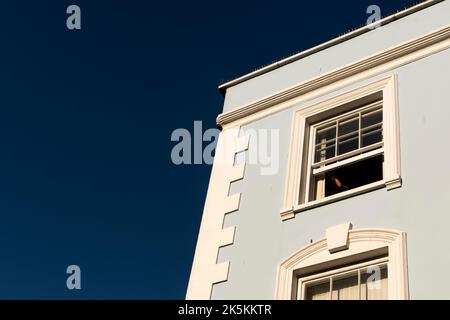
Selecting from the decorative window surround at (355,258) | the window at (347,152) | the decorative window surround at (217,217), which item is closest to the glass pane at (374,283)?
the decorative window surround at (355,258)

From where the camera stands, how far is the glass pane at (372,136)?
9.65 metres

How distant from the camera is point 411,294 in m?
7.27

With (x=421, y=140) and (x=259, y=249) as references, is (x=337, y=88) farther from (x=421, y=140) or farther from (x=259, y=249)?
(x=259, y=249)

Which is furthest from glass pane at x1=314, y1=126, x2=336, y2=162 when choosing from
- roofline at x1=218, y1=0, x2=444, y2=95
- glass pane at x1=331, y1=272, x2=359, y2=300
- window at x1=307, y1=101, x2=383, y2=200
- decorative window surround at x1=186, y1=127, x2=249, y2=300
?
glass pane at x1=331, y1=272, x2=359, y2=300

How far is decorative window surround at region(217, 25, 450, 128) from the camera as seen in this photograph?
9.85m

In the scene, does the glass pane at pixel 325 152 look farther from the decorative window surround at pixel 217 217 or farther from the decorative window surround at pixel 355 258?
the decorative window surround at pixel 355 258

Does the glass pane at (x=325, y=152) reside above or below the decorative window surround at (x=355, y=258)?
above

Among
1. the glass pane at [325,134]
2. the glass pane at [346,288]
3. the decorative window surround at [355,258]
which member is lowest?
the glass pane at [346,288]

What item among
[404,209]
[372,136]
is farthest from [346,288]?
[372,136]

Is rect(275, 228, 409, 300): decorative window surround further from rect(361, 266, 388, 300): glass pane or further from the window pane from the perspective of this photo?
the window pane

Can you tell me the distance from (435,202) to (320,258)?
150cm

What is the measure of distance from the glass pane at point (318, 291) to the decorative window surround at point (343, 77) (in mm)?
3406

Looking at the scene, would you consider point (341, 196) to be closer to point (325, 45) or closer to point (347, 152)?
point (347, 152)

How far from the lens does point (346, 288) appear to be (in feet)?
26.6
